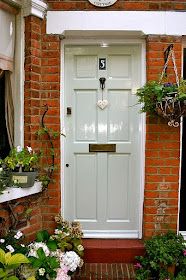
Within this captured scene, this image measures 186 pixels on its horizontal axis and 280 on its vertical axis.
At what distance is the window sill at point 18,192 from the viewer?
316 centimetres

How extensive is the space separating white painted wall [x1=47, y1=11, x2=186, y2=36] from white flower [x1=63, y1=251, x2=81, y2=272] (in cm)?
238

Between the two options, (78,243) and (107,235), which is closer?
(78,243)

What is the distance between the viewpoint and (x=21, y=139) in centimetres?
365

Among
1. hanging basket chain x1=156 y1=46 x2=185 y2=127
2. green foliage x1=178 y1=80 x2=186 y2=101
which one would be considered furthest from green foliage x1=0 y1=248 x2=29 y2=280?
green foliage x1=178 y1=80 x2=186 y2=101

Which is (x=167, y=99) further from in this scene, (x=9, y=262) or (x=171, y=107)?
(x=9, y=262)

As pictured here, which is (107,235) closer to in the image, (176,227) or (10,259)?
(176,227)

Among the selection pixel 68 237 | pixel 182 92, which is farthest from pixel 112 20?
pixel 68 237

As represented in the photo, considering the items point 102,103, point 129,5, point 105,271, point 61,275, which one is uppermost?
point 129,5

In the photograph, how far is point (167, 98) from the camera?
3221 mm

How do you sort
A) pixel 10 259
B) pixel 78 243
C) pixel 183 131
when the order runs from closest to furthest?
pixel 10 259 → pixel 78 243 → pixel 183 131

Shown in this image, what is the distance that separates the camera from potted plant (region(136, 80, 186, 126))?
3.19 meters

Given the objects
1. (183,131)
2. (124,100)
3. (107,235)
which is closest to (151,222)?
(107,235)

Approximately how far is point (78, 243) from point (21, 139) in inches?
50.7

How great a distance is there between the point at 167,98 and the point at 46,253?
187cm
